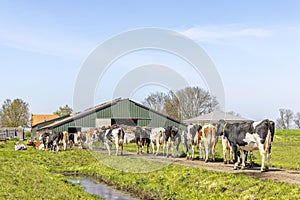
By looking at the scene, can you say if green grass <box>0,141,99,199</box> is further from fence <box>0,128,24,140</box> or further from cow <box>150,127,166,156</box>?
fence <box>0,128,24,140</box>

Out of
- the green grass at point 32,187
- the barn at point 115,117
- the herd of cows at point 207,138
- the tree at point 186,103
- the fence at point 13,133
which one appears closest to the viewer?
the green grass at point 32,187

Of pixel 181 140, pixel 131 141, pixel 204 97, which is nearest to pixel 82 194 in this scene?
pixel 181 140

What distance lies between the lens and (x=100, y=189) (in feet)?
54.4

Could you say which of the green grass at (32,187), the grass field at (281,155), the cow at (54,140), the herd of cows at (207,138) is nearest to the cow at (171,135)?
the herd of cows at (207,138)

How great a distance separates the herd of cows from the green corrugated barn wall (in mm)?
10229

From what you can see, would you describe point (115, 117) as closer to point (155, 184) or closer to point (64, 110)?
point (155, 184)

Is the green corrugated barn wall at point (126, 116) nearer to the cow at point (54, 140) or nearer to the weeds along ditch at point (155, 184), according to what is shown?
the cow at point (54, 140)

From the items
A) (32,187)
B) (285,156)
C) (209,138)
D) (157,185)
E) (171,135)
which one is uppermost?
(171,135)

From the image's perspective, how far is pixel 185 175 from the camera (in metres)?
16.0

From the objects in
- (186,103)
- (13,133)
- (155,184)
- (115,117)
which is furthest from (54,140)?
(13,133)

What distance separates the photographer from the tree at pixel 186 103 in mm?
52531

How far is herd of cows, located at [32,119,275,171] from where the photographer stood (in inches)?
621

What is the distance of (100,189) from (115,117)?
3461 cm

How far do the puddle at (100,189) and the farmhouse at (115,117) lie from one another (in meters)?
29.9
